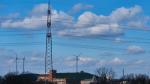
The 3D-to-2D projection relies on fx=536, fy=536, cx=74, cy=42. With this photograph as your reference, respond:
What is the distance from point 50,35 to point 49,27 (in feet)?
7.99

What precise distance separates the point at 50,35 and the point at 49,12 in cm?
681

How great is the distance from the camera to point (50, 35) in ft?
517

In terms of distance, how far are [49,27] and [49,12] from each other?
4.40 metres

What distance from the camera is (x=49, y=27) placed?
515 ft
